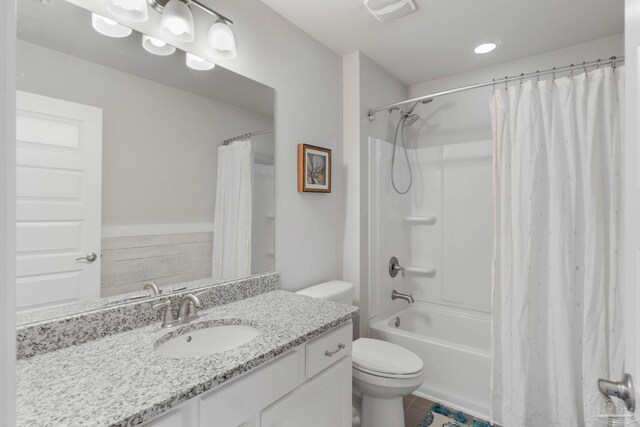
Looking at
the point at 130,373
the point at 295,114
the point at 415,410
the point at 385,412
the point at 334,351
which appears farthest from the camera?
the point at 415,410

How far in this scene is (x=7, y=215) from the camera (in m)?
0.35

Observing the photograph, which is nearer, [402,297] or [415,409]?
[415,409]

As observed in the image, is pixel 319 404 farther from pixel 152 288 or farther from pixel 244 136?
pixel 244 136

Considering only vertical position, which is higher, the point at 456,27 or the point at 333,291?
the point at 456,27

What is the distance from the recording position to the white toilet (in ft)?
5.38

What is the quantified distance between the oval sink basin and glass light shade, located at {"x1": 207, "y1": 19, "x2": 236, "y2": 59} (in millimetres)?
1260

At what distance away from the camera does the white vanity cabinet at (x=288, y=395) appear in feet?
2.90

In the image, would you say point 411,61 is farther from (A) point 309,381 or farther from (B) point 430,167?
(A) point 309,381

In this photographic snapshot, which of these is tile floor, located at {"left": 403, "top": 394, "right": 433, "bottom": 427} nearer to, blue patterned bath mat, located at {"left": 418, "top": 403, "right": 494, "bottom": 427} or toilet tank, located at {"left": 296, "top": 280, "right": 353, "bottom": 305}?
blue patterned bath mat, located at {"left": 418, "top": 403, "right": 494, "bottom": 427}

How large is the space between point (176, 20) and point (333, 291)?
1.59 metres

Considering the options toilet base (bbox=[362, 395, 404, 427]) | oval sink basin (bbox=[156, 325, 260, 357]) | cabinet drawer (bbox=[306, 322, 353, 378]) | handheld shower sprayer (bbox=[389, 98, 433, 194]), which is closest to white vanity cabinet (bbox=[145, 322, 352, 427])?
cabinet drawer (bbox=[306, 322, 353, 378])

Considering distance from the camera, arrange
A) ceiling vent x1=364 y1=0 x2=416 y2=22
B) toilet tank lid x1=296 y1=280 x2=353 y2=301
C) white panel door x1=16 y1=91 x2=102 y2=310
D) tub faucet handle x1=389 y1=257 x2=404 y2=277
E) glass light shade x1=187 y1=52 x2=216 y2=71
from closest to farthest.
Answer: white panel door x1=16 y1=91 x2=102 y2=310
glass light shade x1=187 y1=52 x2=216 y2=71
ceiling vent x1=364 y1=0 x2=416 y2=22
toilet tank lid x1=296 y1=280 x2=353 y2=301
tub faucet handle x1=389 y1=257 x2=404 y2=277

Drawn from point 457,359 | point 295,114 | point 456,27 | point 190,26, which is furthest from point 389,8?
point 457,359

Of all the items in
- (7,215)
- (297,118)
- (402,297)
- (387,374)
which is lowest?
(387,374)
